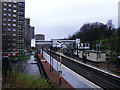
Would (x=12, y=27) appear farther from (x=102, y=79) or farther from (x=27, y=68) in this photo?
(x=102, y=79)

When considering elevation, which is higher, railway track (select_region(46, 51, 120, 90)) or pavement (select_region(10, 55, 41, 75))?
railway track (select_region(46, 51, 120, 90))

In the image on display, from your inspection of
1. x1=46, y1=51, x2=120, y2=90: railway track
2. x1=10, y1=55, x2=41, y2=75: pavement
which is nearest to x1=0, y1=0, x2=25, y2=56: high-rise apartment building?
x1=10, y1=55, x2=41, y2=75: pavement

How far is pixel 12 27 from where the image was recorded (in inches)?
1443

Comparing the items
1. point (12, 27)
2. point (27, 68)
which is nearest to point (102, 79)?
point (27, 68)

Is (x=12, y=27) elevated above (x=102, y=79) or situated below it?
above

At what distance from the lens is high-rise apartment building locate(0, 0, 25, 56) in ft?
116

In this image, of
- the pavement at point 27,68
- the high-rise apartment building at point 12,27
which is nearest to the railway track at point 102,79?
the pavement at point 27,68

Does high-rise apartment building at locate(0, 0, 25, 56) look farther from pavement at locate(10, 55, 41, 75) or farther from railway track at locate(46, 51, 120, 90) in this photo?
railway track at locate(46, 51, 120, 90)

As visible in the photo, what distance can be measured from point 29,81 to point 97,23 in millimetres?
54456

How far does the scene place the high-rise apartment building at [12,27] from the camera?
1389 inches

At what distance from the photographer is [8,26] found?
3609cm

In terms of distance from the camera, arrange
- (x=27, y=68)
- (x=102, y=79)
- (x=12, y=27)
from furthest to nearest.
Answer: (x=12, y=27), (x=27, y=68), (x=102, y=79)

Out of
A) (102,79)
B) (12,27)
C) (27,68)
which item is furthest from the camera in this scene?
(12,27)

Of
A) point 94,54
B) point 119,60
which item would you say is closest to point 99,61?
point 94,54
